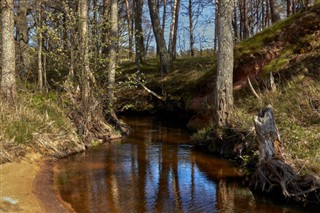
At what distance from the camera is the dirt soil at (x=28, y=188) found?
6219mm

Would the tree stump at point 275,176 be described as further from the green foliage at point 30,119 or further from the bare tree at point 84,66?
the bare tree at point 84,66

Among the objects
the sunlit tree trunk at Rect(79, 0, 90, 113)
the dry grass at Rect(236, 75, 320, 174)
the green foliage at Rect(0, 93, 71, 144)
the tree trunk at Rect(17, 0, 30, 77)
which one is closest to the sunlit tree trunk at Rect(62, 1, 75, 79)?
the sunlit tree trunk at Rect(79, 0, 90, 113)

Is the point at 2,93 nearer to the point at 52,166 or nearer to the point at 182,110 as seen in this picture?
the point at 52,166

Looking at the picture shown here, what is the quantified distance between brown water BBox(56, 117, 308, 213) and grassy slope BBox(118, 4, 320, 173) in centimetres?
132

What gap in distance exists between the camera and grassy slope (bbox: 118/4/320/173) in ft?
27.5

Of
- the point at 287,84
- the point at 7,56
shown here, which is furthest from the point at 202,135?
the point at 7,56

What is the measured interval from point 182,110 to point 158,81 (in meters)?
3.40

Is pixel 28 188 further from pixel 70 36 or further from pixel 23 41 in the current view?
pixel 23 41

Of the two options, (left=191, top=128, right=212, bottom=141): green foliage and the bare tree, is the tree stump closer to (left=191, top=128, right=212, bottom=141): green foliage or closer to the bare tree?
(left=191, top=128, right=212, bottom=141): green foliage

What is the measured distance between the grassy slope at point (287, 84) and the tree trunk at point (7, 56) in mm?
4213

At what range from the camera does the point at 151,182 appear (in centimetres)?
837

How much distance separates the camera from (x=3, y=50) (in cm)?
1126

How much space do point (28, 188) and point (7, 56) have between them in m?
5.17

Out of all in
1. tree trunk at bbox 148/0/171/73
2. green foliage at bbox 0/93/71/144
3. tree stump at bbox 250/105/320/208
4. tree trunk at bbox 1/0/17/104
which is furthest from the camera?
tree trunk at bbox 148/0/171/73
